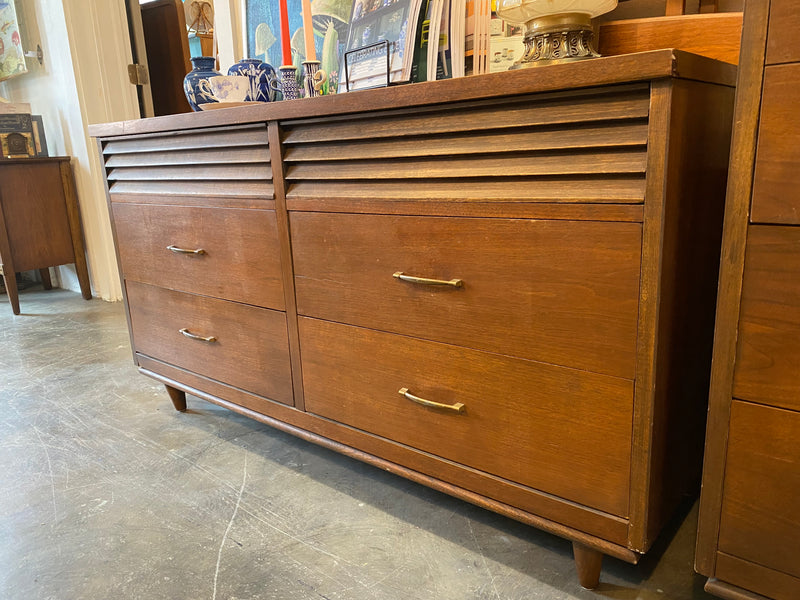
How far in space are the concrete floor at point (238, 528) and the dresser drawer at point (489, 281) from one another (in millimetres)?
384

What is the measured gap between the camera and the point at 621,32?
1018mm

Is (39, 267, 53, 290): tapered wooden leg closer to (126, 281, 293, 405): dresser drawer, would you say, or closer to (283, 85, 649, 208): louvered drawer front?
(126, 281, 293, 405): dresser drawer

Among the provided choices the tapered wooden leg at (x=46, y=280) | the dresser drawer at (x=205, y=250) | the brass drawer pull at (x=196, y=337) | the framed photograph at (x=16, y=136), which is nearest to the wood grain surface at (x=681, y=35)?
the dresser drawer at (x=205, y=250)

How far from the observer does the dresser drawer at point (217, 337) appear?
120 centimetres

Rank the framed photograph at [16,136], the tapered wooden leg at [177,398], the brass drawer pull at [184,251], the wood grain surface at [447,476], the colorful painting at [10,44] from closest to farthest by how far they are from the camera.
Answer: the wood grain surface at [447,476], the brass drawer pull at [184,251], the tapered wooden leg at [177,398], the framed photograph at [16,136], the colorful painting at [10,44]

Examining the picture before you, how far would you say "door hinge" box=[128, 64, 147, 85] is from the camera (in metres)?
2.79

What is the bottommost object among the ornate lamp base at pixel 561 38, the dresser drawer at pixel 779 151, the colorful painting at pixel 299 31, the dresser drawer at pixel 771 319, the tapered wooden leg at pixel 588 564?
the tapered wooden leg at pixel 588 564

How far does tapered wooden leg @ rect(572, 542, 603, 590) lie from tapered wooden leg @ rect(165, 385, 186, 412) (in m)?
1.13

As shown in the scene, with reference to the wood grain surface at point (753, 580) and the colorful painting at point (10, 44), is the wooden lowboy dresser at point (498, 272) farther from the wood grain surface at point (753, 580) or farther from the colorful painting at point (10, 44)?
the colorful painting at point (10, 44)

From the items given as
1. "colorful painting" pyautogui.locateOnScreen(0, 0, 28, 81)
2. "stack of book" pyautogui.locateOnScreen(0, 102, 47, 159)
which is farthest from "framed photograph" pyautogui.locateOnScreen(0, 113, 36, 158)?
"colorful painting" pyautogui.locateOnScreen(0, 0, 28, 81)

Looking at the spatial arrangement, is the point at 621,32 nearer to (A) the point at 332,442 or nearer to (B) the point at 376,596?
(A) the point at 332,442

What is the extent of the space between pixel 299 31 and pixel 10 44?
229 cm

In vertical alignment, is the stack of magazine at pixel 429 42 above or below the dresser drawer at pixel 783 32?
above

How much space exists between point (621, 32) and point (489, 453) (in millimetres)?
765
